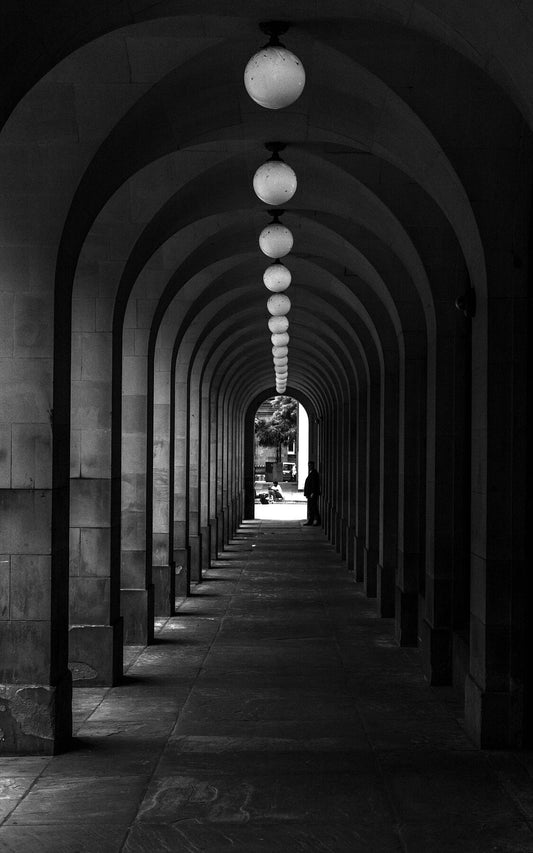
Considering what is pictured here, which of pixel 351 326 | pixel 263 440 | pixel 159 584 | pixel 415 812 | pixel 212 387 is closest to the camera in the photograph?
pixel 415 812

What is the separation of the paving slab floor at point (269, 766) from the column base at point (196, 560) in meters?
6.87

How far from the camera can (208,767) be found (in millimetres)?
7262

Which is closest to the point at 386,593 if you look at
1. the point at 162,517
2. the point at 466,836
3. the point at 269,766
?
the point at 162,517

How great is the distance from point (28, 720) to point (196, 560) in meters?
12.2

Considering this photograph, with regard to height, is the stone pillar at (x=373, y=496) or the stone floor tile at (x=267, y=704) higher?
the stone pillar at (x=373, y=496)

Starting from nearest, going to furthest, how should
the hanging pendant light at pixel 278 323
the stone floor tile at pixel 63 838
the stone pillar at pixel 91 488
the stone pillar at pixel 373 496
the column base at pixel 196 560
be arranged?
the stone floor tile at pixel 63 838 < the stone pillar at pixel 91 488 < the hanging pendant light at pixel 278 323 < the stone pillar at pixel 373 496 < the column base at pixel 196 560

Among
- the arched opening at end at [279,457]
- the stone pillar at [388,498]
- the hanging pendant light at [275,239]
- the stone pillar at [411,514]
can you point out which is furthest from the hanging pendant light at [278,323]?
the arched opening at end at [279,457]

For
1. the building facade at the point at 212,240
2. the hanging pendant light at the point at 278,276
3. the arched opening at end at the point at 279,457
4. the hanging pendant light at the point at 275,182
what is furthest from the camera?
the arched opening at end at the point at 279,457

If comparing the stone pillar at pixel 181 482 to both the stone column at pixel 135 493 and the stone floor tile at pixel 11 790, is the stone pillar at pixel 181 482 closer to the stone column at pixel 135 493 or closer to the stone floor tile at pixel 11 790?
the stone column at pixel 135 493

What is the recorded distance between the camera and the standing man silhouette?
35.2 meters

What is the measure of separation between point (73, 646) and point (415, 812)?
4701mm

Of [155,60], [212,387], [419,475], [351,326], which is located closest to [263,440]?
[212,387]

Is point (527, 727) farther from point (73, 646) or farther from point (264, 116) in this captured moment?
point (264, 116)

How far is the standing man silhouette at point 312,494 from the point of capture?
115 feet
